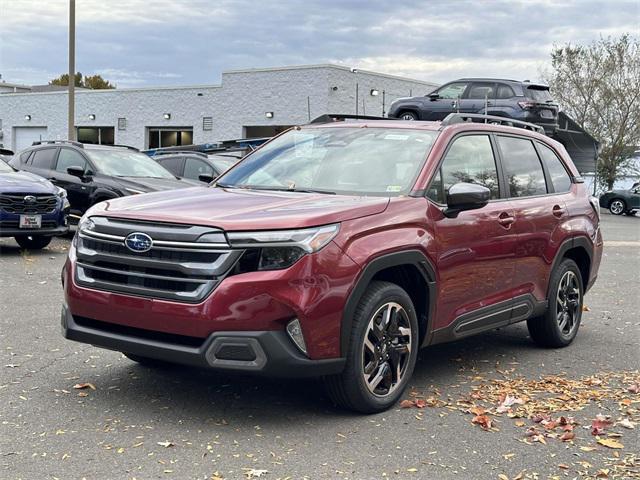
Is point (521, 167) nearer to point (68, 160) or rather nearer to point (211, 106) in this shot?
point (68, 160)

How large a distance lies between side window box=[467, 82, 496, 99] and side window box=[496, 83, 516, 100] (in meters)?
0.12

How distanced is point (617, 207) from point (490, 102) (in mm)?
17976

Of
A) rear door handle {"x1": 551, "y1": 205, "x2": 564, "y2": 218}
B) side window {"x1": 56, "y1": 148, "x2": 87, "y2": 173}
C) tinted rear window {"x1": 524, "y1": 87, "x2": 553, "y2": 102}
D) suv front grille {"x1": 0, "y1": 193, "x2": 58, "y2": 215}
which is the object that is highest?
tinted rear window {"x1": 524, "y1": 87, "x2": 553, "y2": 102}

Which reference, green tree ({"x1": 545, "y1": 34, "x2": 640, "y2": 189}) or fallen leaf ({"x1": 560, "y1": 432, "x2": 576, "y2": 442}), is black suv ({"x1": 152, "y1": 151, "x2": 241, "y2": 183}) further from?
green tree ({"x1": 545, "y1": 34, "x2": 640, "y2": 189})

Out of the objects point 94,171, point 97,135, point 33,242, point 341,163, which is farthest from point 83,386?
point 97,135

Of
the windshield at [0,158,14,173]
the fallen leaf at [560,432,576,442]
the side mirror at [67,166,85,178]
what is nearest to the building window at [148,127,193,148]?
the side mirror at [67,166,85,178]

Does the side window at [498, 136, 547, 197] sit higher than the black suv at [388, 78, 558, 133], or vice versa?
the black suv at [388, 78, 558, 133]

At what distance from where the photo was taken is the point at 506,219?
5852 mm

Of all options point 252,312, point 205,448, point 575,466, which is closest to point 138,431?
point 205,448

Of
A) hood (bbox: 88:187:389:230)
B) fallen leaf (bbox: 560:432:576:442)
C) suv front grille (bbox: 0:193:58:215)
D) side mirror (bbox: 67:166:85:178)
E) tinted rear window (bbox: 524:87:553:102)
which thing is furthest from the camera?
tinted rear window (bbox: 524:87:553:102)

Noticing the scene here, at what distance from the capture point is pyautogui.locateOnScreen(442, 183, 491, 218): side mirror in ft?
16.8

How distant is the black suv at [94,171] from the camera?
12281 millimetres

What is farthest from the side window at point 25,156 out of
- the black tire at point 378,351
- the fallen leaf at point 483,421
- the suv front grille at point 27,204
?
the fallen leaf at point 483,421

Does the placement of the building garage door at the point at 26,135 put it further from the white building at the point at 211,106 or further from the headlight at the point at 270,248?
the headlight at the point at 270,248
